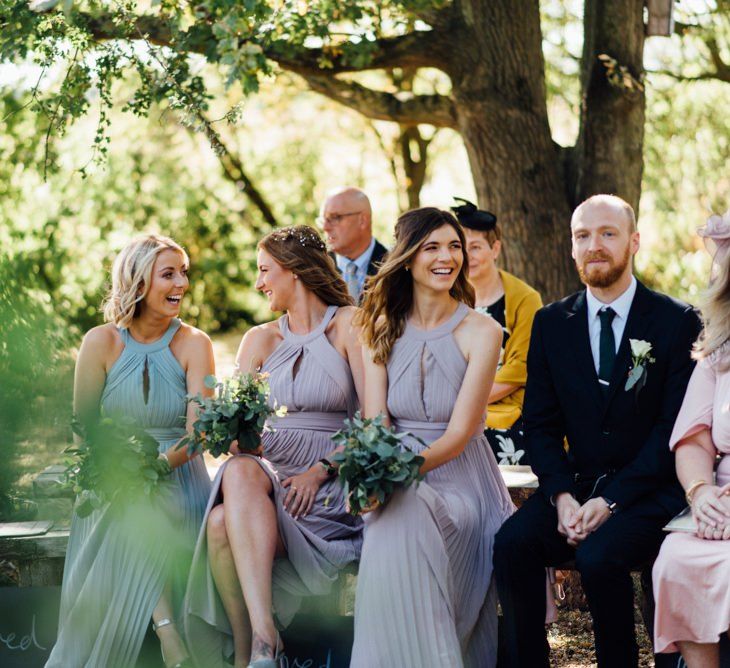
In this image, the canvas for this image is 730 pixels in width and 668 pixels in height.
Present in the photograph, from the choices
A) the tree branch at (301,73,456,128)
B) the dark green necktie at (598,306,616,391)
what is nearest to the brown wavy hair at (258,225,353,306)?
the dark green necktie at (598,306,616,391)

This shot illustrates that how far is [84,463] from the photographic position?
4250 millimetres

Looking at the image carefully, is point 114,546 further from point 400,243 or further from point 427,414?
point 400,243

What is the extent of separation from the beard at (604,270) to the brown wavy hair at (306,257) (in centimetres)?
117

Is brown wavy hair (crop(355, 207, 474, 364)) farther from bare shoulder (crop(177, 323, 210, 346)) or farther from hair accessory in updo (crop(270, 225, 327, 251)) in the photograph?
bare shoulder (crop(177, 323, 210, 346))

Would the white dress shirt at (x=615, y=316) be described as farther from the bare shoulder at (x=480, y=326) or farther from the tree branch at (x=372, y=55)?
the tree branch at (x=372, y=55)

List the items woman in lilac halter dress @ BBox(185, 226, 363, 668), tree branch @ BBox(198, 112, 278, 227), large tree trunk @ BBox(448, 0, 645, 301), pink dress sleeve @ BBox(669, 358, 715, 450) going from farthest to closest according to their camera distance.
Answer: tree branch @ BBox(198, 112, 278, 227) → large tree trunk @ BBox(448, 0, 645, 301) → woman in lilac halter dress @ BBox(185, 226, 363, 668) → pink dress sleeve @ BBox(669, 358, 715, 450)

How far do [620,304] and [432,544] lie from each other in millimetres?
1290

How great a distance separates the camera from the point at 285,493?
4562mm

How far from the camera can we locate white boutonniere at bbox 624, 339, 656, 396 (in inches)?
171

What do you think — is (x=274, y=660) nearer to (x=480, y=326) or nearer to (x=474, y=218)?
(x=480, y=326)

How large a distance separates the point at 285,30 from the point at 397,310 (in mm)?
3197

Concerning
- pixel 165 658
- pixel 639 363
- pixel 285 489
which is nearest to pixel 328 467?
pixel 285 489

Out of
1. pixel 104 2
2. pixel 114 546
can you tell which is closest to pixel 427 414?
pixel 114 546

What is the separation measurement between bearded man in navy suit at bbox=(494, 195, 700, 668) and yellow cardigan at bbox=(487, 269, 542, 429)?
1064 mm
